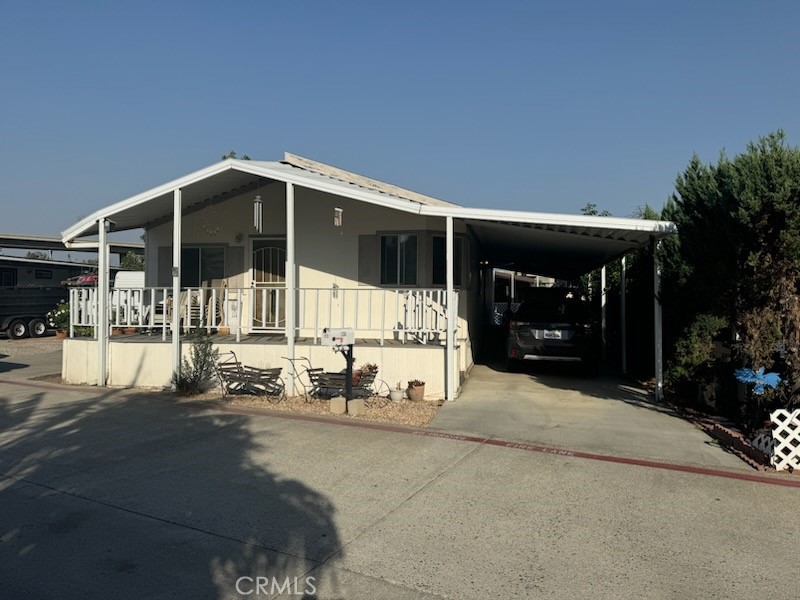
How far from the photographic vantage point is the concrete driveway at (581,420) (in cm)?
634

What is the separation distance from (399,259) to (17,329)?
18.0m

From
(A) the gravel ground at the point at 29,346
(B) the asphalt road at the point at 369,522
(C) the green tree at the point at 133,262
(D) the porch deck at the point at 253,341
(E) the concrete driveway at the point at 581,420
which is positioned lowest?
(B) the asphalt road at the point at 369,522

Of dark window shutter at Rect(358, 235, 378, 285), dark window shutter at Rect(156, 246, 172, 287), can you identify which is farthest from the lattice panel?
dark window shutter at Rect(156, 246, 172, 287)

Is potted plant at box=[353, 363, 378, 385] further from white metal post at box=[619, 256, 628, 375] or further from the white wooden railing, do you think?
white metal post at box=[619, 256, 628, 375]

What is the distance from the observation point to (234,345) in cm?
994

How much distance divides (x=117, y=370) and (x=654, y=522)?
31.5 feet

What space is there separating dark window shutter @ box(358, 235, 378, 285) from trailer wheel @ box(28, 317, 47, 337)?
17240 millimetres

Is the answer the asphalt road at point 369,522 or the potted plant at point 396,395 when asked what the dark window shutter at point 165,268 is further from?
the potted plant at point 396,395

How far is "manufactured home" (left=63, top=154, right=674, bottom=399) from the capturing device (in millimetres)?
9195

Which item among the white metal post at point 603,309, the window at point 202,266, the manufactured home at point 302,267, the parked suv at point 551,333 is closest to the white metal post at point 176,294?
the manufactured home at point 302,267

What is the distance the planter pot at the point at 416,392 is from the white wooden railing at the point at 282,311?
1.18 m

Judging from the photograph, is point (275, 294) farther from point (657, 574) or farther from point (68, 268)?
point (68, 268)

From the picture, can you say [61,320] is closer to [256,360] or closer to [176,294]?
[176,294]

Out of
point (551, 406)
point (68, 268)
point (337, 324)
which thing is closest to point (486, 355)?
point (337, 324)
